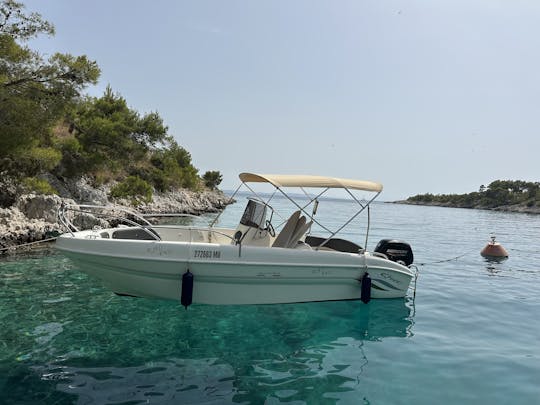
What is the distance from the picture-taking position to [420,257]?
1772 centimetres

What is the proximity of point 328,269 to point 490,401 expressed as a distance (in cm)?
347

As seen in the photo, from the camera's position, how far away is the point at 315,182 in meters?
7.98

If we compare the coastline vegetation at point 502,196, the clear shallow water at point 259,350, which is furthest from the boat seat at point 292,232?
the coastline vegetation at point 502,196

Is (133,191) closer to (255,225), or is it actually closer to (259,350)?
(255,225)

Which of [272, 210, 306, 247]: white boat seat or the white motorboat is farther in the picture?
[272, 210, 306, 247]: white boat seat

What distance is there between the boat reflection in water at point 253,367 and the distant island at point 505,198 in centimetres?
10864

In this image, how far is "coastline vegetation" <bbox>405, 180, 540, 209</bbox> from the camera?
10875 centimetres

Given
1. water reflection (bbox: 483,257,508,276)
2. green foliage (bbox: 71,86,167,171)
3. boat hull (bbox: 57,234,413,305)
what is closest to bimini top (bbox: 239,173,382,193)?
boat hull (bbox: 57,234,413,305)

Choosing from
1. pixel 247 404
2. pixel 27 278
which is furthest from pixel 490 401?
pixel 27 278

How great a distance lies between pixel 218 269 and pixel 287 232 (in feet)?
5.89

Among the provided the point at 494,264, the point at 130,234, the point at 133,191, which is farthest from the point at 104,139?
the point at 494,264

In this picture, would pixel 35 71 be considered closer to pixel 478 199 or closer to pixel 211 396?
pixel 211 396

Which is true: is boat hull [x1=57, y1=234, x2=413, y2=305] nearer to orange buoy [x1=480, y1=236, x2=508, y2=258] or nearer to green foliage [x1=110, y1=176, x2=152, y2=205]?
orange buoy [x1=480, y1=236, x2=508, y2=258]

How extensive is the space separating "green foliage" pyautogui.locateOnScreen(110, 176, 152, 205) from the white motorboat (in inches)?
869
